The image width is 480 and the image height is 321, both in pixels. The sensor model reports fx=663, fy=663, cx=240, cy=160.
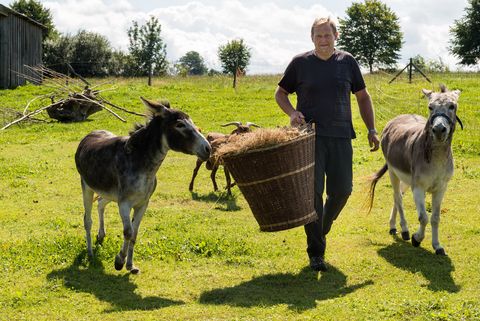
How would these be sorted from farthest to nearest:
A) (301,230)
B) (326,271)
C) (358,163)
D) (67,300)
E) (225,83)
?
(225,83) → (358,163) → (301,230) → (326,271) → (67,300)

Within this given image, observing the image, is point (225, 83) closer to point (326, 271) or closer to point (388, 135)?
point (388, 135)

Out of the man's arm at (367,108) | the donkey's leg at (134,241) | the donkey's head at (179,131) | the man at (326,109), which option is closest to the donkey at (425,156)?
the man's arm at (367,108)

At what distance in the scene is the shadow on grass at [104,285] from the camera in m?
6.74

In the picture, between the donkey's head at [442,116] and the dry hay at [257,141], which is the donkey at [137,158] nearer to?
the dry hay at [257,141]

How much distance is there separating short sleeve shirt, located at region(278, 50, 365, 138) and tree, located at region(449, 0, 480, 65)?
5918 cm

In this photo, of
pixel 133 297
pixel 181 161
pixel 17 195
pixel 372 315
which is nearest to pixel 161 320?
pixel 133 297

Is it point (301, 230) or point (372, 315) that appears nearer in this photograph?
point (372, 315)

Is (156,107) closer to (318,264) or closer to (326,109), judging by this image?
(326,109)

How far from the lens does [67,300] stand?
22.4 ft

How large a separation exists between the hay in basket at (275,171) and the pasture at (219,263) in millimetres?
870

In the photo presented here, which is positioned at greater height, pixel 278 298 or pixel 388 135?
pixel 388 135

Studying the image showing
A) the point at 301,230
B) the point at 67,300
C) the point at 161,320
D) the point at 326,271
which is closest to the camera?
the point at 161,320

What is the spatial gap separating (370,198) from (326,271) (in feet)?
8.52

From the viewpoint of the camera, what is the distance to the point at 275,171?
6.76m
